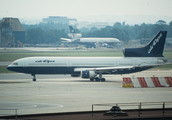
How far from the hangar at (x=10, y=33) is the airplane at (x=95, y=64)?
10597 cm

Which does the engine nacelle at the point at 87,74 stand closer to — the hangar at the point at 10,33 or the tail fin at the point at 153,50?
the tail fin at the point at 153,50

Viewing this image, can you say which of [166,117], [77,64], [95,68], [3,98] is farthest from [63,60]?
[166,117]

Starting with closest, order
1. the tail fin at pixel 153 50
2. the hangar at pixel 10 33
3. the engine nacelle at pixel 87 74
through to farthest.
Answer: the engine nacelle at pixel 87 74
the tail fin at pixel 153 50
the hangar at pixel 10 33

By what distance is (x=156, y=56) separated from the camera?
161 ft

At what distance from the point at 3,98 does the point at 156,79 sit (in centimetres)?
2187

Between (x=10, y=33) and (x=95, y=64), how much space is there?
375 feet

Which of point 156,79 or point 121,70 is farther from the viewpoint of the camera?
point 121,70

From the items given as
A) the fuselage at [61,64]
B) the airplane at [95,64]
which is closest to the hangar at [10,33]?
the fuselage at [61,64]

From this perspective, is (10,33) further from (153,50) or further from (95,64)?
(153,50)

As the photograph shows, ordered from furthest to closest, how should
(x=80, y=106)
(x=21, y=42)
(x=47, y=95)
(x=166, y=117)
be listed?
(x=21, y=42) → (x=47, y=95) → (x=80, y=106) → (x=166, y=117)

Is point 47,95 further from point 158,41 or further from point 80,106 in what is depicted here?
point 158,41

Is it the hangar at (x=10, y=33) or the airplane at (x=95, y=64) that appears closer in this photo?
the airplane at (x=95, y=64)

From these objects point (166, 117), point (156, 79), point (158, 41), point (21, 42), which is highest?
point (21, 42)

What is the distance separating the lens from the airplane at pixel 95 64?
46.2 metres
